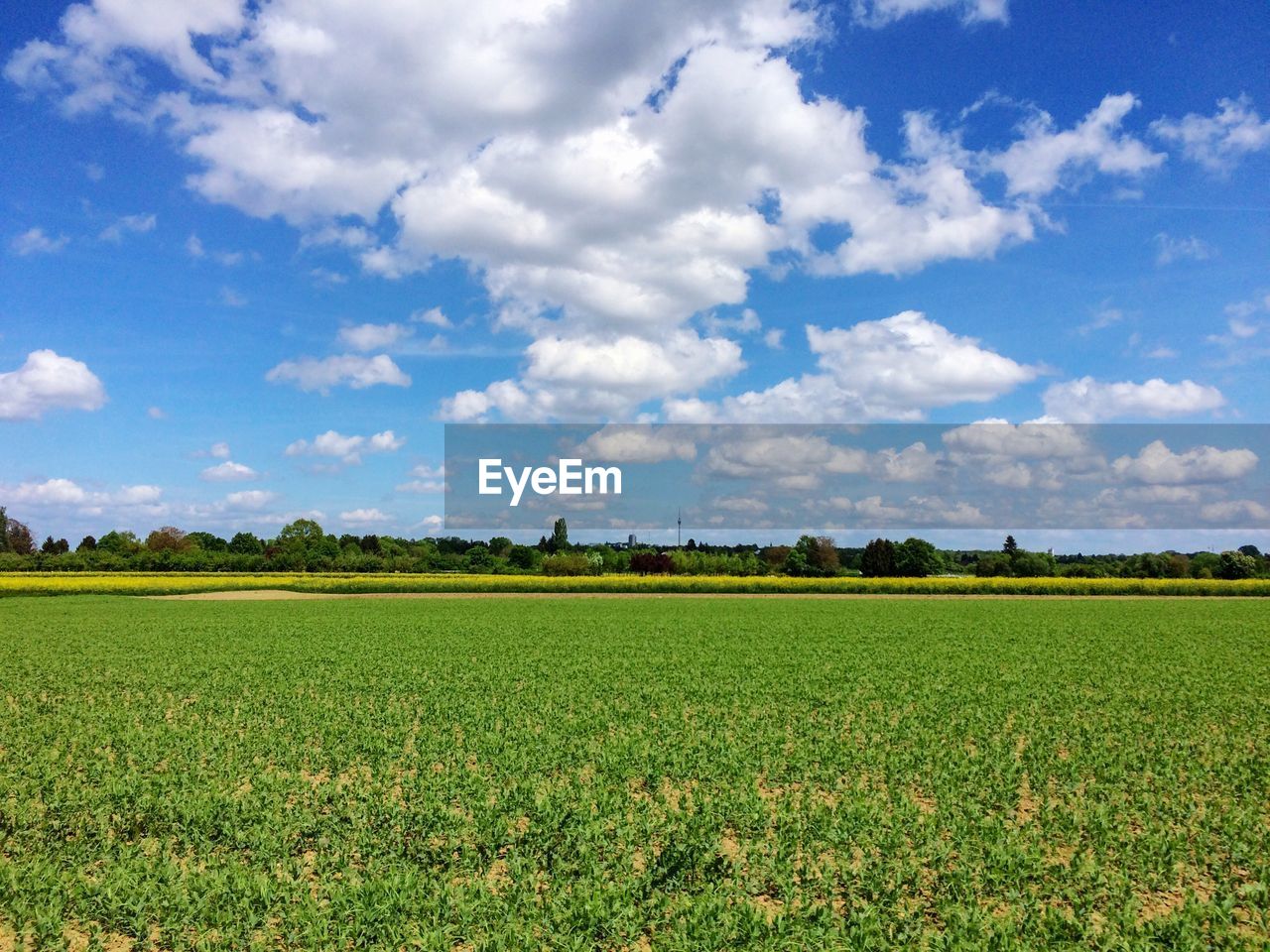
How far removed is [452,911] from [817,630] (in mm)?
32115

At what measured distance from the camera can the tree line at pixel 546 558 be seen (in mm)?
106938

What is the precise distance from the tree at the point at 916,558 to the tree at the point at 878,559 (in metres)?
2.26

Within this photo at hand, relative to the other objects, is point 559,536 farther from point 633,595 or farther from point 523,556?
point 633,595

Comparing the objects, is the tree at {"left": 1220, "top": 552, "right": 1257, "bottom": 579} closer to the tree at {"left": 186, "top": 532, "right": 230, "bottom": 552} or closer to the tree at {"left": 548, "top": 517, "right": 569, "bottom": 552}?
the tree at {"left": 548, "top": 517, "right": 569, "bottom": 552}

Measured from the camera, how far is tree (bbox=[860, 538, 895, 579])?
128750 millimetres

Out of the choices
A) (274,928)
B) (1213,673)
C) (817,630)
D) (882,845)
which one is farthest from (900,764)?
(817,630)

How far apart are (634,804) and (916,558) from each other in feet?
424

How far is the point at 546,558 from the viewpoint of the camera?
10588cm

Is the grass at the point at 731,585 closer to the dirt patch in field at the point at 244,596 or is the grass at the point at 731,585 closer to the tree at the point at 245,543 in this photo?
the dirt patch in field at the point at 244,596

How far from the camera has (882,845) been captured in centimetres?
1009

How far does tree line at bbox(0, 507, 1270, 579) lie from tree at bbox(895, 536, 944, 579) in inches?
6.8

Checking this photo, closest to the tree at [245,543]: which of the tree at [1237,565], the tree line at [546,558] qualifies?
the tree line at [546,558]

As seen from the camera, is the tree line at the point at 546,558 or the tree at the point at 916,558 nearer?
the tree line at the point at 546,558

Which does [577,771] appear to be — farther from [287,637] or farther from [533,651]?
[287,637]
